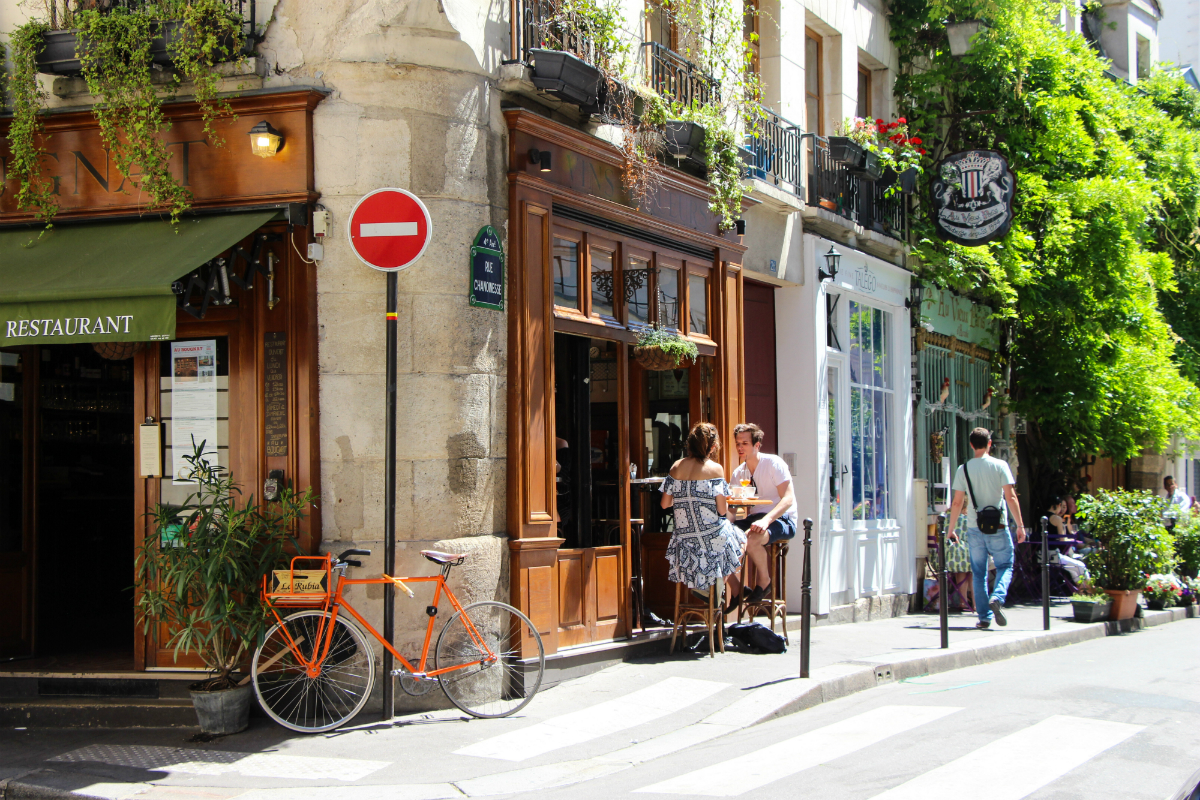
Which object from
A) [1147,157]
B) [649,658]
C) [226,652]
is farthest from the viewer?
[1147,157]

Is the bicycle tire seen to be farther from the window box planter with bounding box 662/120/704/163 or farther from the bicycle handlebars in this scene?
the window box planter with bounding box 662/120/704/163

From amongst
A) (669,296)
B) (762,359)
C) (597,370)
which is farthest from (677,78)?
(762,359)

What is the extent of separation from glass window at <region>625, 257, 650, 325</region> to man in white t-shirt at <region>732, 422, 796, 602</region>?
1394 millimetres

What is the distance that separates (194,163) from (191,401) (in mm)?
1721

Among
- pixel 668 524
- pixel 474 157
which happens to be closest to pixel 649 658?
pixel 668 524

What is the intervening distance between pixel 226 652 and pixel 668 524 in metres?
4.65

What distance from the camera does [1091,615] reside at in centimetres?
1323

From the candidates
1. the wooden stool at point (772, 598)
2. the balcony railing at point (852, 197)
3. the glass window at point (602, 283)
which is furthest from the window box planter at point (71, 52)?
the balcony railing at point (852, 197)

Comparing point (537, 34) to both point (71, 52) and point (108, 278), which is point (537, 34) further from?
point (108, 278)

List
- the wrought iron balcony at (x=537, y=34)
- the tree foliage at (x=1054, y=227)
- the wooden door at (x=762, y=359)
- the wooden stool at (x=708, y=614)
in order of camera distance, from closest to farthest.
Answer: the wrought iron balcony at (x=537, y=34) < the wooden stool at (x=708, y=614) < the wooden door at (x=762, y=359) < the tree foliage at (x=1054, y=227)

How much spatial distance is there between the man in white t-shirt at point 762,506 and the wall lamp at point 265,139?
4818mm

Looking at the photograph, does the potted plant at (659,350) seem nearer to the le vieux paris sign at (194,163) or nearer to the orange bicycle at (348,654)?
the orange bicycle at (348,654)

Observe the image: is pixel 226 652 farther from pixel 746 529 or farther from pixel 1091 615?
pixel 1091 615

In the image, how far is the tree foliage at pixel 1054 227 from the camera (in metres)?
15.8
